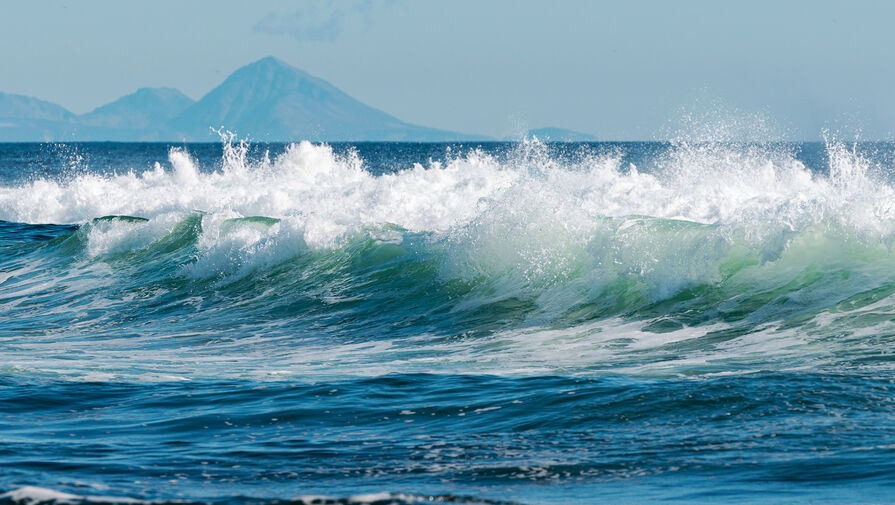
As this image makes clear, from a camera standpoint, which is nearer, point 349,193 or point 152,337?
point 152,337

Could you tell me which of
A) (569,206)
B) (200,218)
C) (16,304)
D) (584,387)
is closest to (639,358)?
(584,387)

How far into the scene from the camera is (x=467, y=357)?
10.5 metres

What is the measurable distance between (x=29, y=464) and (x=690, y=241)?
28.6ft

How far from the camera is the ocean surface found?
5895mm

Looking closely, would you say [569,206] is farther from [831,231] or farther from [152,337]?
[152,337]

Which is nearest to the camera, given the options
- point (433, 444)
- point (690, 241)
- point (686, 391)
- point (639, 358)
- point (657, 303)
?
point (433, 444)

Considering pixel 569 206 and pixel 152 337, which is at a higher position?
pixel 569 206

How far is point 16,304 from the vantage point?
16.0 meters

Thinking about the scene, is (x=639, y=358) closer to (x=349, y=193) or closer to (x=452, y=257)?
(x=452, y=257)

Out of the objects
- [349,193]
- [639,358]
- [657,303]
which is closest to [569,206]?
[657,303]

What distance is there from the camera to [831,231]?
1227 centimetres

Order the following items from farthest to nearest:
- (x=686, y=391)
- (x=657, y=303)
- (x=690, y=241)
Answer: (x=690, y=241)
(x=657, y=303)
(x=686, y=391)

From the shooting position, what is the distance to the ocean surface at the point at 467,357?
5.89m

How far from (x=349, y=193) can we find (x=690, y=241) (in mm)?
16236
